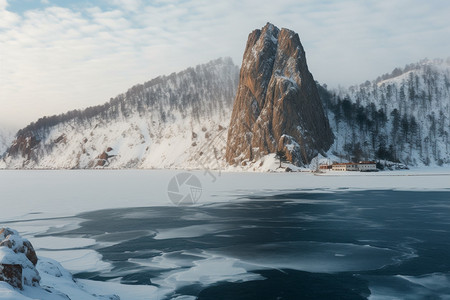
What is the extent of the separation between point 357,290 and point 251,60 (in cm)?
18349

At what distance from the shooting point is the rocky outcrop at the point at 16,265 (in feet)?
33.5

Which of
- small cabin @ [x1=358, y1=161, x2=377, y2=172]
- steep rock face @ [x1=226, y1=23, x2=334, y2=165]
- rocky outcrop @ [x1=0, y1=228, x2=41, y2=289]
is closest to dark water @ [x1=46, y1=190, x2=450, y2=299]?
rocky outcrop @ [x1=0, y1=228, x2=41, y2=289]

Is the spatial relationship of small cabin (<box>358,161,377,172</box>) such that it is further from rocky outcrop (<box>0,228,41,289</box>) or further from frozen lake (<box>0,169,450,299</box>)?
rocky outcrop (<box>0,228,41,289</box>)

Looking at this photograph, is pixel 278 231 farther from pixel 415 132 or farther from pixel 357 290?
pixel 415 132

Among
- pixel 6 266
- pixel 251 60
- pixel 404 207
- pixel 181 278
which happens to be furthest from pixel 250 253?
pixel 251 60

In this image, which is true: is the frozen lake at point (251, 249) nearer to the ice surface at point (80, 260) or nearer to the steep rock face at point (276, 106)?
the ice surface at point (80, 260)

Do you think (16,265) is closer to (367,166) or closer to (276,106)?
(367,166)

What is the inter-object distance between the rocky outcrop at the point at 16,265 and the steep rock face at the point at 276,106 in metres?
148

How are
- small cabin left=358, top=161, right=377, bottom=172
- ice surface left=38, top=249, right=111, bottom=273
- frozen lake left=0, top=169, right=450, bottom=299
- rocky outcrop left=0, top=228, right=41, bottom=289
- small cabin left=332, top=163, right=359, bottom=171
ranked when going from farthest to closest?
1. small cabin left=358, top=161, right=377, bottom=172
2. small cabin left=332, top=163, right=359, bottom=171
3. ice surface left=38, top=249, right=111, bottom=273
4. frozen lake left=0, top=169, right=450, bottom=299
5. rocky outcrop left=0, top=228, right=41, bottom=289

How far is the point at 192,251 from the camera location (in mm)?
21297

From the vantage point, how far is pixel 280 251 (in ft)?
69.2

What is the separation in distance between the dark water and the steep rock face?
125821mm

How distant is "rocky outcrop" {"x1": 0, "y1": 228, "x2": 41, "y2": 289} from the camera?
33.5ft

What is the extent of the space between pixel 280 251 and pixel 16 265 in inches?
545
